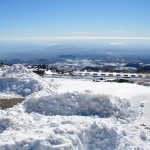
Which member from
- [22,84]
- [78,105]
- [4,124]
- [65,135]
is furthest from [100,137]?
[22,84]

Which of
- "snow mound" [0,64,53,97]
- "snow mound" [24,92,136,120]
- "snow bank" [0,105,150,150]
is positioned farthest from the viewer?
"snow mound" [0,64,53,97]

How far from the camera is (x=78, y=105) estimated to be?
65.7 feet

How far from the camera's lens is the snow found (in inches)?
540

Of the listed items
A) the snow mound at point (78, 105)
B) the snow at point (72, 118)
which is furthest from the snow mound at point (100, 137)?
the snow mound at point (78, 105)

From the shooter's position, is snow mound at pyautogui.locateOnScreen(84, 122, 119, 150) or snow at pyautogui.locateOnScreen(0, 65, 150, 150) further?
snow mound at pyautogui.locateOnScreen(84, 122, 119, 150)

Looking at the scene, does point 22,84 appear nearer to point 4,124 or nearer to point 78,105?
point 78,105

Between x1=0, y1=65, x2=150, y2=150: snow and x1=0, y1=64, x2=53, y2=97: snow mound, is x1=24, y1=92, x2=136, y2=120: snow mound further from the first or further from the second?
x1=0, y1=64, x2=53, y2=97: snow mound

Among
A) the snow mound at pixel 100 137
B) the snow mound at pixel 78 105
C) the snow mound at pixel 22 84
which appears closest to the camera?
the snow mound at pixel 100 137

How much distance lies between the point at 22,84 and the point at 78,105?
8.80m

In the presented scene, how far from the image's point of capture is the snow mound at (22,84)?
26.3 metres

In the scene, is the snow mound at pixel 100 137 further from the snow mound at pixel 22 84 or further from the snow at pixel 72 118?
the snow mound at pixel 22 84

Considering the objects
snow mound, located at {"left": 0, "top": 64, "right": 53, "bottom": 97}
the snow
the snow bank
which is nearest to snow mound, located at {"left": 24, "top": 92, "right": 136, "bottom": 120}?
the snow

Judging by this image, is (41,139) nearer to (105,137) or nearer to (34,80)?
(105,137)

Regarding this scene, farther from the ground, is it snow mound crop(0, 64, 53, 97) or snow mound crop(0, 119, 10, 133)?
snow mound crop(0, 119, 10, 133)
